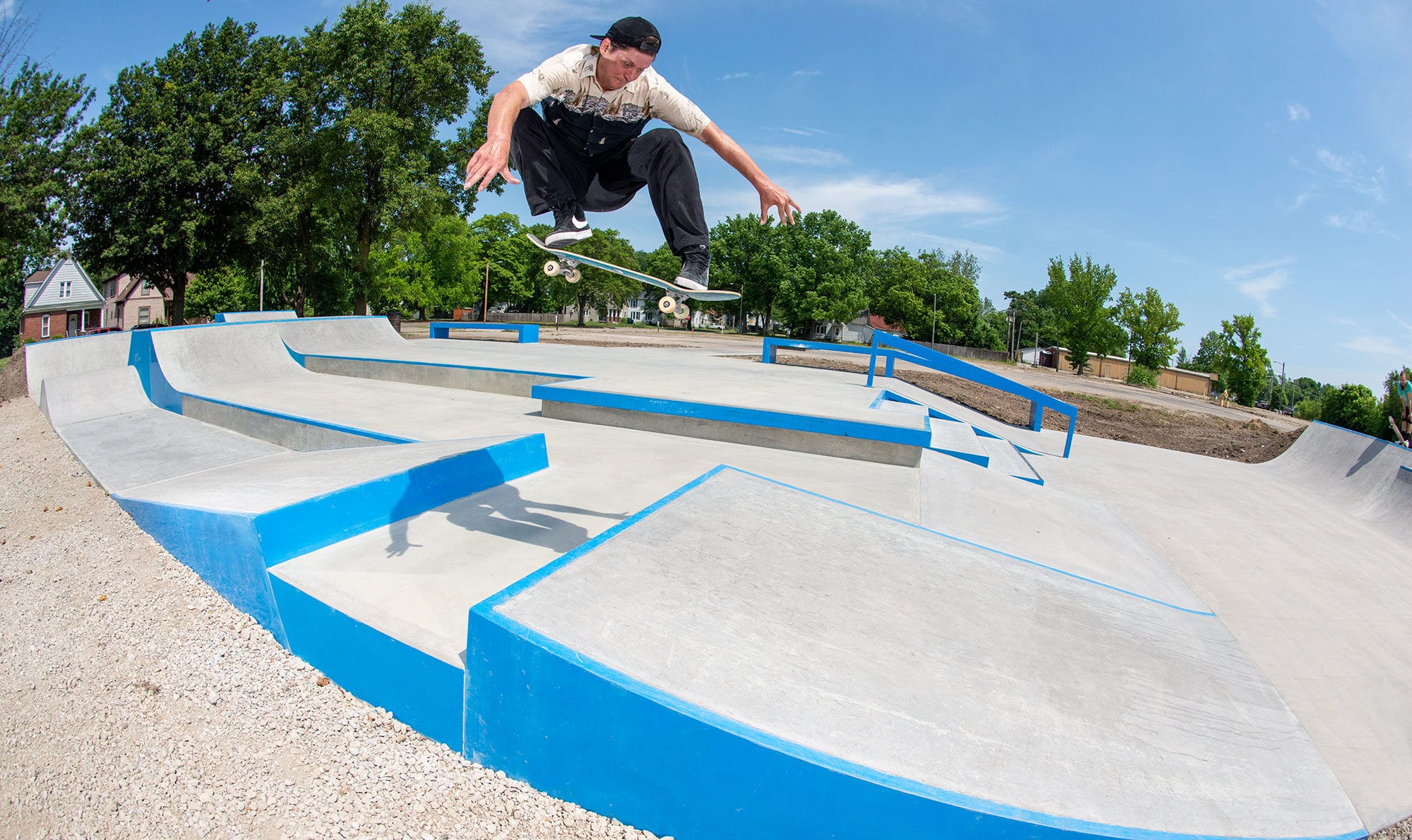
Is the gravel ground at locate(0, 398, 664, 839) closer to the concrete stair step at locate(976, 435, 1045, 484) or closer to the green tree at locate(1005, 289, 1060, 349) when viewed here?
the concrete stair step at locate(976, 435, 1045, 484)

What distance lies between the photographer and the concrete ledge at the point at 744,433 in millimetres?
6465

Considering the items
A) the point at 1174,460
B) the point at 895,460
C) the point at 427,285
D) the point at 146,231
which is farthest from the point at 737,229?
the point at 427,285

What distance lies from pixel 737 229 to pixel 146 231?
2757cm

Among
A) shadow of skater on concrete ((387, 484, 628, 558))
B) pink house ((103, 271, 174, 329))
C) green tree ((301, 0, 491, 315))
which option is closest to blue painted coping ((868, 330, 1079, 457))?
shadow of skater on concrete ((387, 484, 628, 558))

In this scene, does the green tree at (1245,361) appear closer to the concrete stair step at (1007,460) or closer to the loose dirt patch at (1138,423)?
the loose dirt patch at (1138,423)

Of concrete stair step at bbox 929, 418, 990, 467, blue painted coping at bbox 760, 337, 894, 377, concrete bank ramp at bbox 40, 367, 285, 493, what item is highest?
blue painted coping at bbox 760, 337, 894, 377

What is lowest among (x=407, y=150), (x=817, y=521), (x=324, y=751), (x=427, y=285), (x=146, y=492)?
(x=324, y=751)

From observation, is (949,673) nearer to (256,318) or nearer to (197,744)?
(197,744)

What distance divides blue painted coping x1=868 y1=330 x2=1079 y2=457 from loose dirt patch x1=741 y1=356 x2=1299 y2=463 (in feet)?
7.05

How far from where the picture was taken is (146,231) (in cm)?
2680

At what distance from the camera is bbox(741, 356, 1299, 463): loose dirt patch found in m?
13.9

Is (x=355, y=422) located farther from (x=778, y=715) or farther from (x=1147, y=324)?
(x=1147, y=324)

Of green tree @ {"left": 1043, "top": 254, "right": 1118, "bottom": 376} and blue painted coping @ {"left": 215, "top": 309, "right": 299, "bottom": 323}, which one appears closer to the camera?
blue painted coping @ {"left": 215, "top": 309, "right": 299, "bottom": 323}

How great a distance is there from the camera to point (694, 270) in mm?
4801
